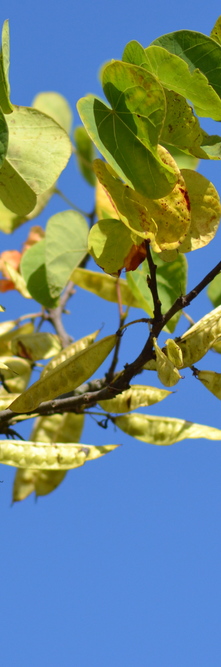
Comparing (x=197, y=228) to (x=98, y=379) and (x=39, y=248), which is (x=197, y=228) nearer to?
(x=98, y=379)

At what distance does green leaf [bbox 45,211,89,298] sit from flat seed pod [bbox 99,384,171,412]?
0.43 meters

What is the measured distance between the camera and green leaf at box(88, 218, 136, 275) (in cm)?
140

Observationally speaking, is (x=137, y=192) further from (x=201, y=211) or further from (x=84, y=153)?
(x=84, y=153)

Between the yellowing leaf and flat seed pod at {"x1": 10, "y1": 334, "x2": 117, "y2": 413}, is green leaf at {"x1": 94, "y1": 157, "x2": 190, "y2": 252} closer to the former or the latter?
the yellowing leaf

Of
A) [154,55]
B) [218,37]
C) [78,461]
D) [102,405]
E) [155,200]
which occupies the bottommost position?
[78,461]

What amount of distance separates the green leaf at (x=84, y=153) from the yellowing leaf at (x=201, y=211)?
1813mm

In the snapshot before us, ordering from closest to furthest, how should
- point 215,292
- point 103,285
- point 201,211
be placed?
1. point 201,211
2. point 215,292
3. point 103,285

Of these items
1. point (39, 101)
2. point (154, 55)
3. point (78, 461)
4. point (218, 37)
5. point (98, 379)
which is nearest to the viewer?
point (154, 55)

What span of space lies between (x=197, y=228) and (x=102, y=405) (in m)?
0.64

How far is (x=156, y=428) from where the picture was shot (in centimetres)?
204

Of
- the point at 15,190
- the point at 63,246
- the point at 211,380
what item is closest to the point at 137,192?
the point at 15,190

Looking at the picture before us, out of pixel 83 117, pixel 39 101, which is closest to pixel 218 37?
pixel 83 117

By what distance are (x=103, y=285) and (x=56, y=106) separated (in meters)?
1.22

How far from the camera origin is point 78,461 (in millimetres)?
1865
